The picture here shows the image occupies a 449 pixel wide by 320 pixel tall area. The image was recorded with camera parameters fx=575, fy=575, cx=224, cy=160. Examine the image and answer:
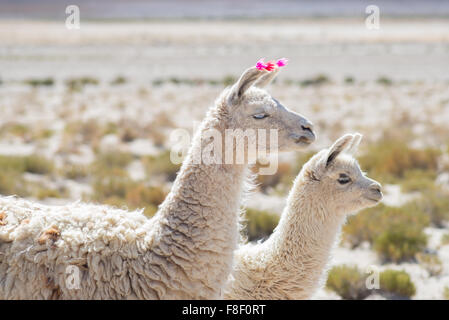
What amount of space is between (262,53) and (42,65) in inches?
612

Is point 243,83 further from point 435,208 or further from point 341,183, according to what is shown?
point 435,208

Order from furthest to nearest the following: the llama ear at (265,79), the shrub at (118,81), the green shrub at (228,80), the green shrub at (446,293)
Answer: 1. the shrub at (118,81)
2. the green shrub at (228,80)
3. the green shrub at (446,293)
4. the llama ear at (265,79)

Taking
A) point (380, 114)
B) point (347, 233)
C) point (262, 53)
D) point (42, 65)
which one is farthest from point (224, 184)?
point (262, 53)

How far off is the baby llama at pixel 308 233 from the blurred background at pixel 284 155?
777 mm

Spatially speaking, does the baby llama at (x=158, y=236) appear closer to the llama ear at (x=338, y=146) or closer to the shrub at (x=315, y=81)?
the llama ear at (x=338, y=146)

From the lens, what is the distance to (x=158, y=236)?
11.5 feet

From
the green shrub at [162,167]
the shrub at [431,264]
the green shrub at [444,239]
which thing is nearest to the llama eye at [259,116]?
the shrub at [431,264]

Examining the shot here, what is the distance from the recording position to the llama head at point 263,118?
356cm

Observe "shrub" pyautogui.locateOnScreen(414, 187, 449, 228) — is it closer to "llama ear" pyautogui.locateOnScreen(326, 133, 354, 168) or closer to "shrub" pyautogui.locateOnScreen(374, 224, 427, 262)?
"shrub" pyautogui.locateOnScreen(374, 224, 427, 262)

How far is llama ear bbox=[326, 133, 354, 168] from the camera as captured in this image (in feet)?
14.6

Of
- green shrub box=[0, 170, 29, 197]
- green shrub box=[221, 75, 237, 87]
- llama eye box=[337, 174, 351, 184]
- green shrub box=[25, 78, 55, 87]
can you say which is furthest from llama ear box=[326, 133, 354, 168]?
green shrub box=[25, 78, 55, 87]

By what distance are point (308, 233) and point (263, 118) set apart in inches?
49.7

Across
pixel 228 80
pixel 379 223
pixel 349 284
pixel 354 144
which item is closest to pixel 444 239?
pixel 379 223

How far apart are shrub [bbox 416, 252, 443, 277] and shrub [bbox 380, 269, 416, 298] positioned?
1.93 feet
